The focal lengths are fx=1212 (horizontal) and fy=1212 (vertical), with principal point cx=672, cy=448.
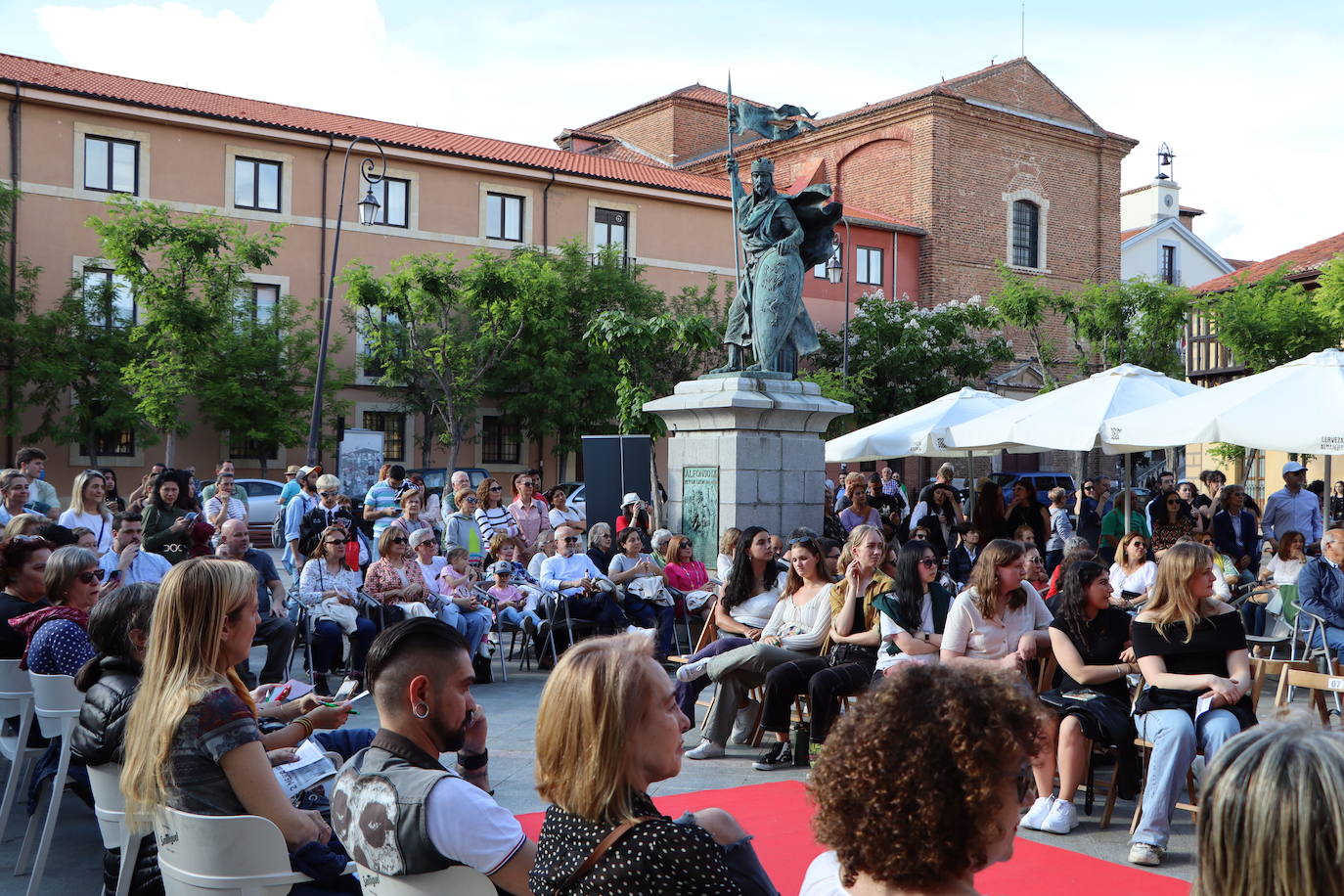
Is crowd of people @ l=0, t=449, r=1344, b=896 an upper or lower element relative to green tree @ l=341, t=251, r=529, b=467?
lower

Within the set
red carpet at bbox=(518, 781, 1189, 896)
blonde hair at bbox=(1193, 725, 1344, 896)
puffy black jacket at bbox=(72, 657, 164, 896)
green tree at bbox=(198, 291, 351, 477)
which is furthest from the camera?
green tree at bbox=(198, 291, 351, 477)

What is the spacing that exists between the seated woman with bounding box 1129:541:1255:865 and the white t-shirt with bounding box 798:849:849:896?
3.63 m

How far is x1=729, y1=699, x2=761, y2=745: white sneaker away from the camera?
7.84 metres

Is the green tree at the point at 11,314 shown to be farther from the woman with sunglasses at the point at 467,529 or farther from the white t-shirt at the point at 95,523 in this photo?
the white t-shirt at the point at 95,523

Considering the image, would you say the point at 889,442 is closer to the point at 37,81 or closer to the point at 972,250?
the point at 37,81

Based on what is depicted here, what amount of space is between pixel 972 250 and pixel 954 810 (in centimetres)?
4083

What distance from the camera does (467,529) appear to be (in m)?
12.2

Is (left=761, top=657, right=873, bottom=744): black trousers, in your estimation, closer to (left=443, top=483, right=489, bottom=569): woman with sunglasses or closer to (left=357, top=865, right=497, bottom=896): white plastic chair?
(left=357, top=865, right=497, bottom=896): white plastic chair

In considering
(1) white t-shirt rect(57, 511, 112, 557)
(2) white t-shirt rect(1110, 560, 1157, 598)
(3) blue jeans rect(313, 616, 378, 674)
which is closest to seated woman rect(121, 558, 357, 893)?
(3) blue jeans rect(313, 616, 378, 674)

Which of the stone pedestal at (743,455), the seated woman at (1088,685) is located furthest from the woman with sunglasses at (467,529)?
the seated woman at (1088,685)

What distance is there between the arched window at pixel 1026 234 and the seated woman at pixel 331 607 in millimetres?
36607

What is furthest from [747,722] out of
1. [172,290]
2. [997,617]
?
[172,290]

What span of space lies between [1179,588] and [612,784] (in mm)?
4089

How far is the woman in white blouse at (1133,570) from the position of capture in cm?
980
